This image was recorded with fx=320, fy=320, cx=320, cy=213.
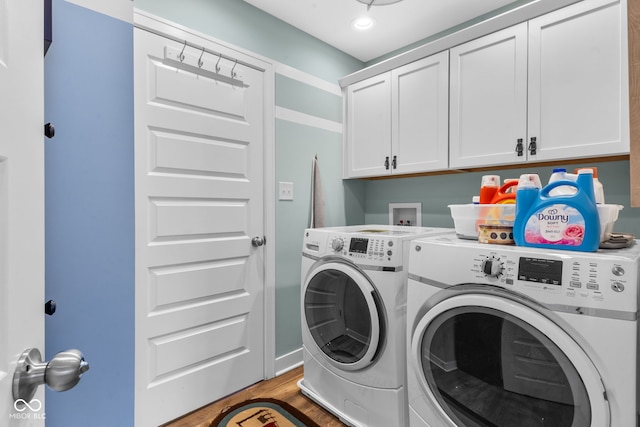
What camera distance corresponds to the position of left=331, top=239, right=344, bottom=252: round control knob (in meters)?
1.70

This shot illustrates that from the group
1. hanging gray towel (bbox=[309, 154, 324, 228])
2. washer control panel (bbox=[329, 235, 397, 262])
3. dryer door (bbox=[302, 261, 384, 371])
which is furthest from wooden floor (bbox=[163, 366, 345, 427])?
hanging gray towel (bbox=[309, 154, 324, 228])

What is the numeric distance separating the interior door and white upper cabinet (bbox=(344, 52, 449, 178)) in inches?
80.7

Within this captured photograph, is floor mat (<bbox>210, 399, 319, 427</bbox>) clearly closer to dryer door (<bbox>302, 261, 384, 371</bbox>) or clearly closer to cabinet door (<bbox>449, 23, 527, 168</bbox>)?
dryer door (<bbox>302, 261, 384, 371</bbox>)

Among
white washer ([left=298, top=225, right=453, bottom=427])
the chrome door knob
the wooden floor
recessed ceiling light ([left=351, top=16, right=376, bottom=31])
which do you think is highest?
recessed ceiling light ([left=351, top=16, right=376, bottom=31])

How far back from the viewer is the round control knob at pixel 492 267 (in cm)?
106

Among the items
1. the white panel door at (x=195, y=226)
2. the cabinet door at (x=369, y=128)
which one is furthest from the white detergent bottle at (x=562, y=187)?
the white panel door at (x=195, y=226)

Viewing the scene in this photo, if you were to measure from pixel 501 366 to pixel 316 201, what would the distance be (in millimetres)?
1593

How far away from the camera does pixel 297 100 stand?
2.37m

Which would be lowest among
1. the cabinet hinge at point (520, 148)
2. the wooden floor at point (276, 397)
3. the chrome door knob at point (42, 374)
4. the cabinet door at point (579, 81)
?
the wooden floor at point (276, 397)

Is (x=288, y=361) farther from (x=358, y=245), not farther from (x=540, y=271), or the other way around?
(x=540, y=271)

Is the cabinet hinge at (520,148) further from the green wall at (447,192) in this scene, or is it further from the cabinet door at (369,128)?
the cabinet door at (369,128)

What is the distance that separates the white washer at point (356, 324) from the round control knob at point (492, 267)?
1.49 feet

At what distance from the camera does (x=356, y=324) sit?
1687 millimetres

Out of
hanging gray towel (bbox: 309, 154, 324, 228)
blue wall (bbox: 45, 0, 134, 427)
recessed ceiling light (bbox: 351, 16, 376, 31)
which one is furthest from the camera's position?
hanging gray towel (bbox: 309, 154, 324, 228)
